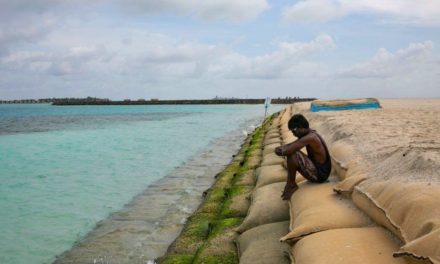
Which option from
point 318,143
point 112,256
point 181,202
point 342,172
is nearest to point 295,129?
point 318,143

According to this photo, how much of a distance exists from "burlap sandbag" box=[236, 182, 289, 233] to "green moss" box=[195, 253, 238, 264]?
0.54 m

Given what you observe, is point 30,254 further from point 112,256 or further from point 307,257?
point 307,257

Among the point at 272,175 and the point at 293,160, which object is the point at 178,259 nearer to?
the point at 293,160

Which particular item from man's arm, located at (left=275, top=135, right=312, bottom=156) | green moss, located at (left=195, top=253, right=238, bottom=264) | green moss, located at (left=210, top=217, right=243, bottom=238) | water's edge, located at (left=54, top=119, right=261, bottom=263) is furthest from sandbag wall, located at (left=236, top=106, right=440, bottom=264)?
water's edge, located at (left=54, top=119, right=261, bottom=263)

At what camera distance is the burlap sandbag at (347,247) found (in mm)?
2678

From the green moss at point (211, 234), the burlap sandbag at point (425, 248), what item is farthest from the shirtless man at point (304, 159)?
the burlap sandbag at point (425, 248)

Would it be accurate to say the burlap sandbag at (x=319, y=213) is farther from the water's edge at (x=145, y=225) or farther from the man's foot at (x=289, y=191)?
the water's edge at (x=145, y=225)

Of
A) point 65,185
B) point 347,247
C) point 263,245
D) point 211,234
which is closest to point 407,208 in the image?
point 347,247

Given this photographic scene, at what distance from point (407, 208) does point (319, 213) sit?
930 millimetres

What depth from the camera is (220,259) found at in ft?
13.1

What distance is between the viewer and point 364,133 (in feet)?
22.7

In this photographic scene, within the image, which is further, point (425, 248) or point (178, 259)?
point (178, 259)

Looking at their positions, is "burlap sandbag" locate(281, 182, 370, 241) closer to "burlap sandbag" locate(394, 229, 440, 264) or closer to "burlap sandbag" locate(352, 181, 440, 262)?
"burlap sandbag" locate(352, 181, 440, 262)

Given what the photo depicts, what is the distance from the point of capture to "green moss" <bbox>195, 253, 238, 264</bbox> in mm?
3935
